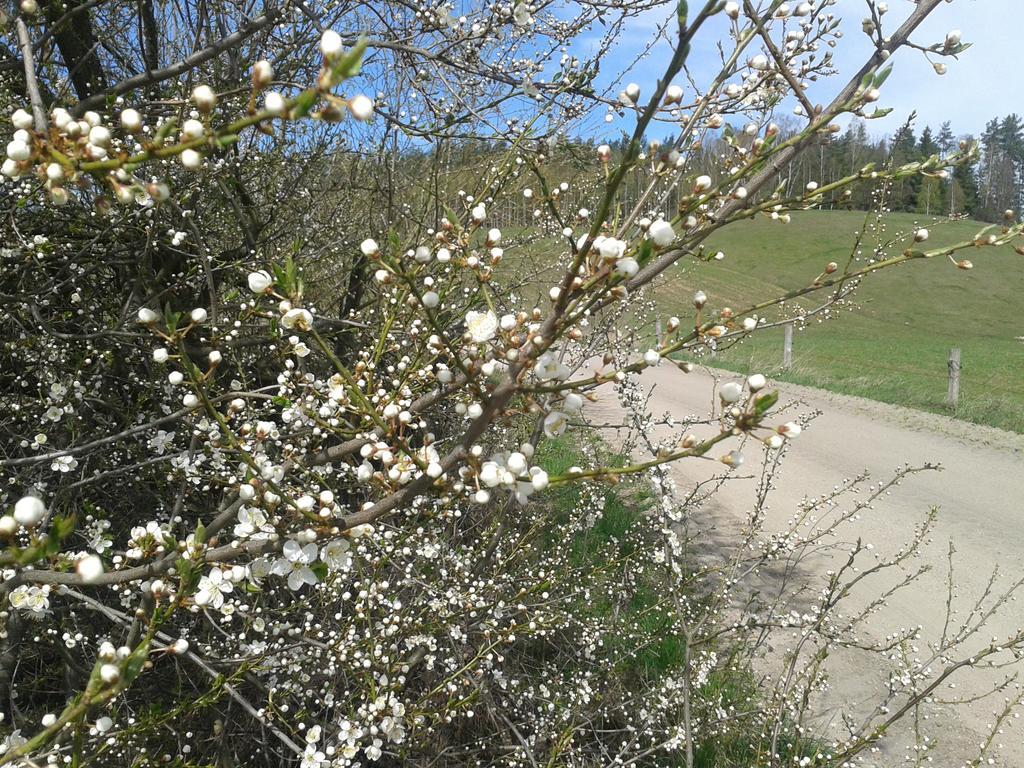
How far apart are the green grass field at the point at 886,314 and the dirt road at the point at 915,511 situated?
134 cm

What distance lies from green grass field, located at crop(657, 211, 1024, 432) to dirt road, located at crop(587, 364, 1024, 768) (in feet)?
4.38

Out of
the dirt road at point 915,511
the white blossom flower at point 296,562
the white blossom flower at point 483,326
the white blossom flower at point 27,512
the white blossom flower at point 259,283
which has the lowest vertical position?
the dirt road at point 915,511

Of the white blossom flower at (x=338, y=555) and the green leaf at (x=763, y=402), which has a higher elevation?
the green leaf at (x=763, y=402)

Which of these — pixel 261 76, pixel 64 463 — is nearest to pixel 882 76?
pixel 261 76

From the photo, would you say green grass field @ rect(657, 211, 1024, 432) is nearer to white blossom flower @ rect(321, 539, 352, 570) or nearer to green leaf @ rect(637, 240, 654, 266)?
green leaf @ rect(637, 240, 654, 266)

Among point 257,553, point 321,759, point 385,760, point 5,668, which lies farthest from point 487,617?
point 257,553

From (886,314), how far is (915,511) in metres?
41.1

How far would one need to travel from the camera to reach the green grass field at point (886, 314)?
41.9 feet

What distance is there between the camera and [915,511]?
691 cm

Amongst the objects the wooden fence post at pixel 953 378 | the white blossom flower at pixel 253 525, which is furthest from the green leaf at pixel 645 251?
the wooden fence post at pixel 953 378

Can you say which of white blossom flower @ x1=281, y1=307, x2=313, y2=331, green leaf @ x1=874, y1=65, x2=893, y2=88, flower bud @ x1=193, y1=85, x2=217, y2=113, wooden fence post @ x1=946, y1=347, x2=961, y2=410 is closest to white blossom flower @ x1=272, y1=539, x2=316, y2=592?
white blossom flower @ x1=281, y1=307, x2=313, y2=331

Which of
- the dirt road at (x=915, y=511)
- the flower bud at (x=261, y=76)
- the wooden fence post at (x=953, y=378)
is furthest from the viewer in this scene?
the wooden fence post at (x=953, y=378)

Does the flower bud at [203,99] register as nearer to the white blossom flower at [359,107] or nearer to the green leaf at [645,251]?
the white blossom flower at [359,107]

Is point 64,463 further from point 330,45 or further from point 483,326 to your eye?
point 330,45
